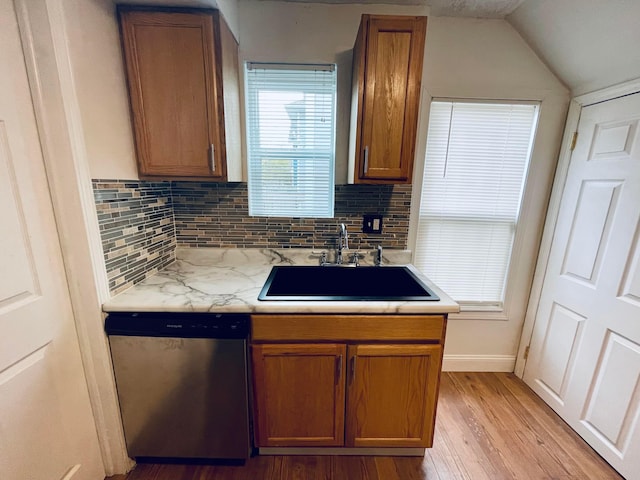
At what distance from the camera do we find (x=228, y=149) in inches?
55.9

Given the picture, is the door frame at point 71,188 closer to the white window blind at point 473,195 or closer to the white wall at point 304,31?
the white wall at point 304,31

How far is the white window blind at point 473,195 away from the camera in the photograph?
173 centimetres

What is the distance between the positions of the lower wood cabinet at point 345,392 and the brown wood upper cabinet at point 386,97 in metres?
0.83

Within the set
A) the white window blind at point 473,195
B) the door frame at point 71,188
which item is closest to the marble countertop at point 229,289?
the door frame at point 71,188

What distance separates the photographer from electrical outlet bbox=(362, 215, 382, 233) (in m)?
1.78

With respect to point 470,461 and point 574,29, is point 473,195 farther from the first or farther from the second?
point 470,461

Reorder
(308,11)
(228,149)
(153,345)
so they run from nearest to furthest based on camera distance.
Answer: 1. (153,345)
2. (228,149)
3. (308,11)

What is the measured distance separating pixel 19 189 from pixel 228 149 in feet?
2.67

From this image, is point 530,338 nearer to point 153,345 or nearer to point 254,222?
point 254,222

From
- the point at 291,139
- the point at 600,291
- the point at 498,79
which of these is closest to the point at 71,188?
the point at 291,139

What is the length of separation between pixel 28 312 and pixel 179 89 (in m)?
1.12

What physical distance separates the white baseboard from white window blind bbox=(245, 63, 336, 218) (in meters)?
1.54

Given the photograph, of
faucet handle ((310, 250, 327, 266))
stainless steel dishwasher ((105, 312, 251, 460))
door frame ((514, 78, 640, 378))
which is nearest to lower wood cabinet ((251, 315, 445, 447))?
stainless steel dishwasher ((105, 312, 251, 460))

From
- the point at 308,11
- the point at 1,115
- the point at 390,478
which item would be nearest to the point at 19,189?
the point at 1,115
